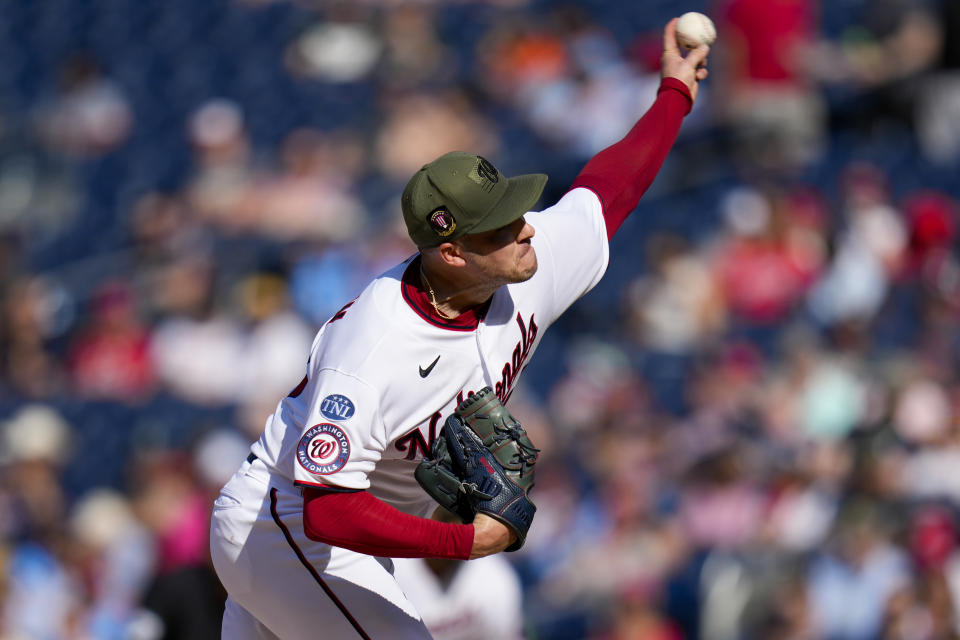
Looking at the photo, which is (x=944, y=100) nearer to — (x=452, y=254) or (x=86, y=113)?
(x=86, y=113)

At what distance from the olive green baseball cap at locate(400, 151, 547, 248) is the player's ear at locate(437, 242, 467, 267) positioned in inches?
0.8

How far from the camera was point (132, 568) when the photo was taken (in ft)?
23.2

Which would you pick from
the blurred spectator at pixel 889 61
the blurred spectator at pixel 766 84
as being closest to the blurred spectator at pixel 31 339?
the blurred spectator at pixel 766 84

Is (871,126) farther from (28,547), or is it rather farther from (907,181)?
(28,547)

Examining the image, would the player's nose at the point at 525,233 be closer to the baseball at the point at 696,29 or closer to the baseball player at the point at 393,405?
the baseball player at the point at 393,405

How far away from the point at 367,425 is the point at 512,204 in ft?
1.99

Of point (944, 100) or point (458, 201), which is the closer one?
point (458, 201)

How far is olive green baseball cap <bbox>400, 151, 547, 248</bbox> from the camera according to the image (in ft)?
10.8

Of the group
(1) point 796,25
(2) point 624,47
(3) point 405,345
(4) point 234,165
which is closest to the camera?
(3) point 405,345

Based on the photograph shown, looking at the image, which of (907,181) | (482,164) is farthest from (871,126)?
(482,164)

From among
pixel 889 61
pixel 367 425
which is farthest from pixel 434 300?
pixel 889 61

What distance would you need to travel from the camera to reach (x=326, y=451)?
321 cm

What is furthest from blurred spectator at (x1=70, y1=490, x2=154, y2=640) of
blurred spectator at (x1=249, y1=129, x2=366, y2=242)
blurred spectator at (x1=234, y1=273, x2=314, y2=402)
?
blurred spectator at (x1=249, y1=129, x2=366, y2=242)

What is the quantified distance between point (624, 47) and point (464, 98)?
4.99ft
